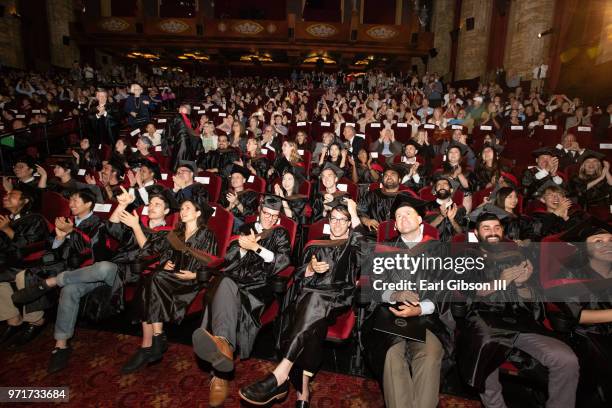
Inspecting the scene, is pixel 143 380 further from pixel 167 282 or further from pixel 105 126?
pixel 105 126

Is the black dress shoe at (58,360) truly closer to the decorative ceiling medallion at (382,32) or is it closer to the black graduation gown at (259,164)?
the black graduation gown at (259,164)

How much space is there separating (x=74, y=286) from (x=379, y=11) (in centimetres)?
2696

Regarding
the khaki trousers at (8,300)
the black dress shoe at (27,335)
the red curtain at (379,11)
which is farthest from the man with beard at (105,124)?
the red curtain at (379,11)

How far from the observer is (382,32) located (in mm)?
19750

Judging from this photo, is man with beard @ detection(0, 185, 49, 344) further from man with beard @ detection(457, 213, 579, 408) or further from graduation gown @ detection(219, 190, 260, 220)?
man with beard @ detection(457, 213, 579, 408)

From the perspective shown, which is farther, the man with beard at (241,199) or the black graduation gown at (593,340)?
the man with beard at (241,199)

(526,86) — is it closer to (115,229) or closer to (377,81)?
(377,81)

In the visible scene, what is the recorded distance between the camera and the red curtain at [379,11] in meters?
24.2

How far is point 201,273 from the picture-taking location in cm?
250

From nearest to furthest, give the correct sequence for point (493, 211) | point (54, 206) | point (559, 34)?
point (493, 211), point (54, 206), point (559, 34)

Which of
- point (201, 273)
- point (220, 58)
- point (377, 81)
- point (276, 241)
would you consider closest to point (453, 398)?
point (276, 241)

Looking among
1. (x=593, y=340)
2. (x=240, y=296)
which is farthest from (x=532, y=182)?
(x=240, y=296)

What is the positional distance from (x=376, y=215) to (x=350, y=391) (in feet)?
7.89

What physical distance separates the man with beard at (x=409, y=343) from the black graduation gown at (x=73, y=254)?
241cm
